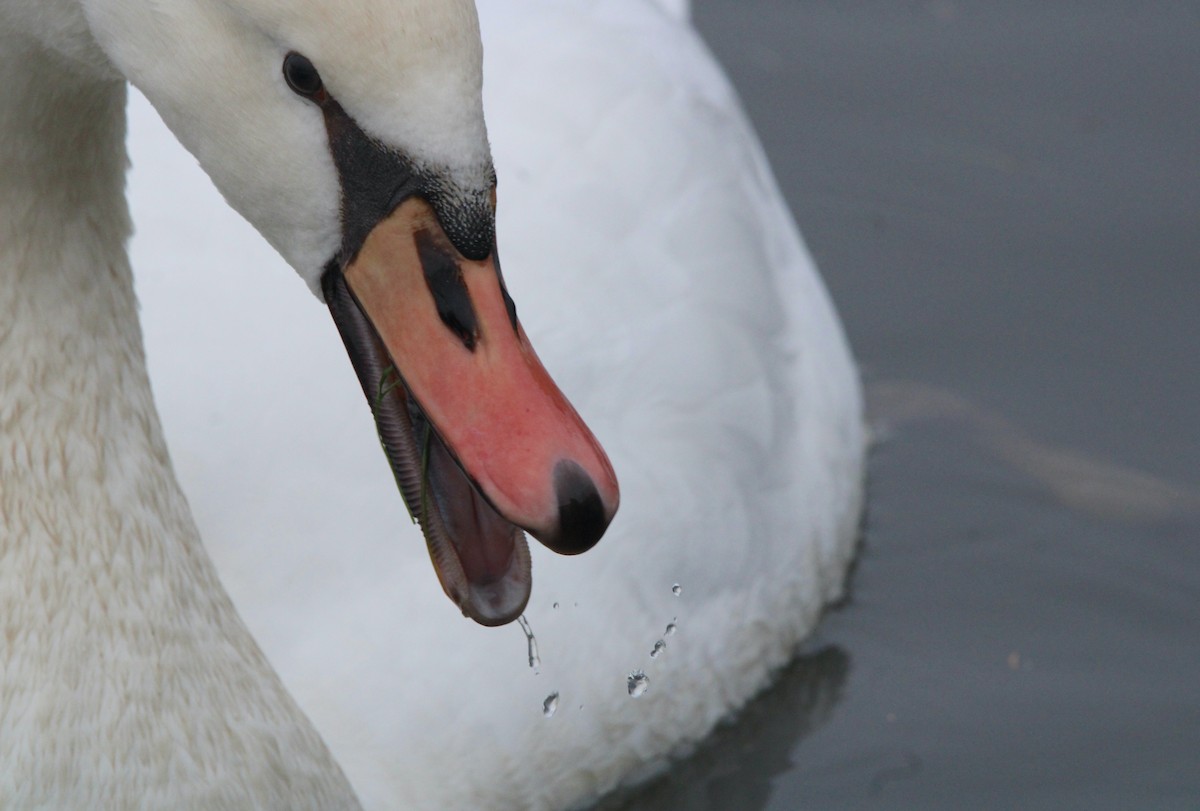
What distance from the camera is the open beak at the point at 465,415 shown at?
233 centimetres

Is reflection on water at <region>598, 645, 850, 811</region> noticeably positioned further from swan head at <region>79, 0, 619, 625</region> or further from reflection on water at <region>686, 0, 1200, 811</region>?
swan head at <region>79, 0, 619, 625</region>

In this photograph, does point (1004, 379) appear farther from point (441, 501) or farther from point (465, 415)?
point (465, 415)

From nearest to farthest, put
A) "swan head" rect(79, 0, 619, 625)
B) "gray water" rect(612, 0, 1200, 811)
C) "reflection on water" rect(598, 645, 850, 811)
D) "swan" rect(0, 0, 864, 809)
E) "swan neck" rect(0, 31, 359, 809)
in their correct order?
"swan head" rect(79, 0, 619, 625), "swan" rect(0, 0, 864, 809), "swan neck" rect(0, 31, 359, 809), "reflection on water" rect(598, 645, 850, 811), "gray water" rect(612, 0, 1200, 811)

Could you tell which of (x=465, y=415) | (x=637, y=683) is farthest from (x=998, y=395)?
(x=465, y=415)

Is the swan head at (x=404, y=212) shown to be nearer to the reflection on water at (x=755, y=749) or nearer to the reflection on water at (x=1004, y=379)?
the reflection on water at (x=755, y=749)

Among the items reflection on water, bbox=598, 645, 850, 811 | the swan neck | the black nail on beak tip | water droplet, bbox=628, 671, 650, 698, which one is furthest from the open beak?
reflection on water, bbox=598, 645, 850, 811

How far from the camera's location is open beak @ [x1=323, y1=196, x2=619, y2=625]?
7.64ft

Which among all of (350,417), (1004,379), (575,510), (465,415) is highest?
(465,415)

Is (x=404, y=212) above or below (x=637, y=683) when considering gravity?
above

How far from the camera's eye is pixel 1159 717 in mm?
4324

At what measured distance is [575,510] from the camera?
232cm

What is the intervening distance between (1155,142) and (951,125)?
617 mm

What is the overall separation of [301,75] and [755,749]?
2.38 metres

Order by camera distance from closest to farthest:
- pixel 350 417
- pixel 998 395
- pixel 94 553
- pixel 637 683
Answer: pixel 94 553
pixel 350 417
pixel 637 683
pixel 998 395
